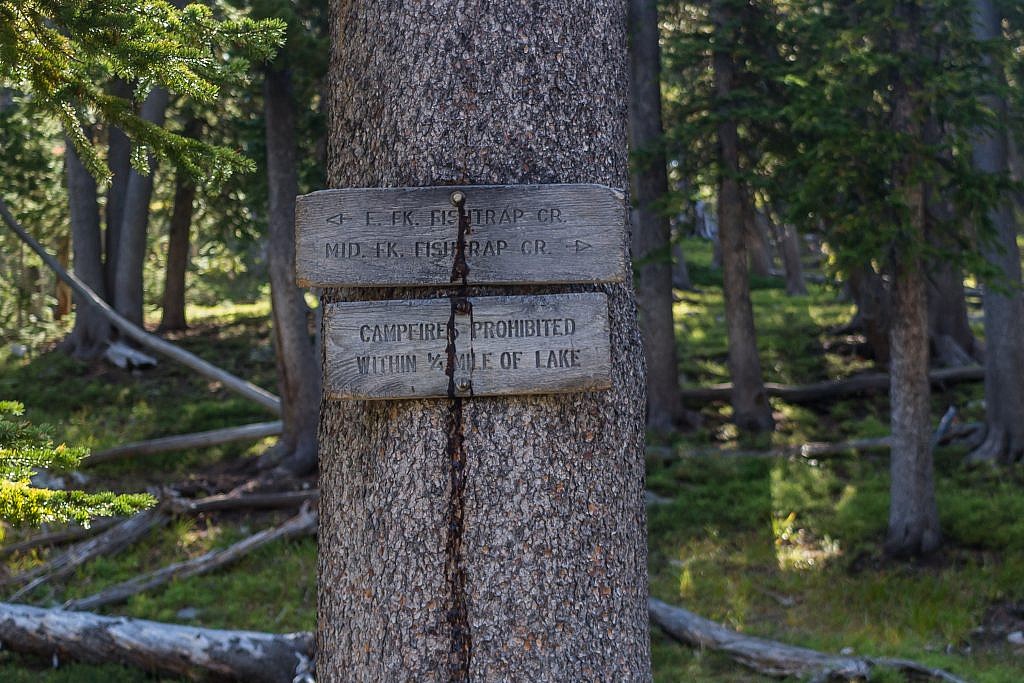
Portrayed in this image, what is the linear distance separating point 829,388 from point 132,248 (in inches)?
460

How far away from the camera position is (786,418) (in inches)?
640

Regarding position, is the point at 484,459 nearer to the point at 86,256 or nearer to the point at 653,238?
the point at 653,238

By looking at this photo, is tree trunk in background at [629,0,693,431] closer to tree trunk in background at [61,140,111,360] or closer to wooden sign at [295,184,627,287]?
tree trunk in background at [61,140,111,360]

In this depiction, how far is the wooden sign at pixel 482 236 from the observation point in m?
3.47

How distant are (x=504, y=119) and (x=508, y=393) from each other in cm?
93

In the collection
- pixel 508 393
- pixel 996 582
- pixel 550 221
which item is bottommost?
pixel 996 582

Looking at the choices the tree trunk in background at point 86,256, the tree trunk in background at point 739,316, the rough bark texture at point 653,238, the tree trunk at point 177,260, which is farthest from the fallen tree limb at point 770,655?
the tree trunk at point 177,260

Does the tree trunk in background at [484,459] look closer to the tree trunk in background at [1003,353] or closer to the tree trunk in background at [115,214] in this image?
the tree trunk in background at [1003,353]

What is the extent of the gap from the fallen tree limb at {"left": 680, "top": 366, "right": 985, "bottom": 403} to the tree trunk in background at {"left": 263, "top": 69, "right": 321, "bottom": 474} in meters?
6.44

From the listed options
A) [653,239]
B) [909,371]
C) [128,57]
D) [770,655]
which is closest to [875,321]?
[653,239]

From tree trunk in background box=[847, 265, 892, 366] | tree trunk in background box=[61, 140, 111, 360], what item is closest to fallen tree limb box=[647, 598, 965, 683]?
tree trunk in background box=[847, 265, 892, 366]

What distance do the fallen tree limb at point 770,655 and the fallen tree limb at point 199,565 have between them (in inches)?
161

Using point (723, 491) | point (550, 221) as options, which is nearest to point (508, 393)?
point (550, 221)

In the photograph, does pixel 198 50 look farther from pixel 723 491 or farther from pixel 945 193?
pixel 723 491
